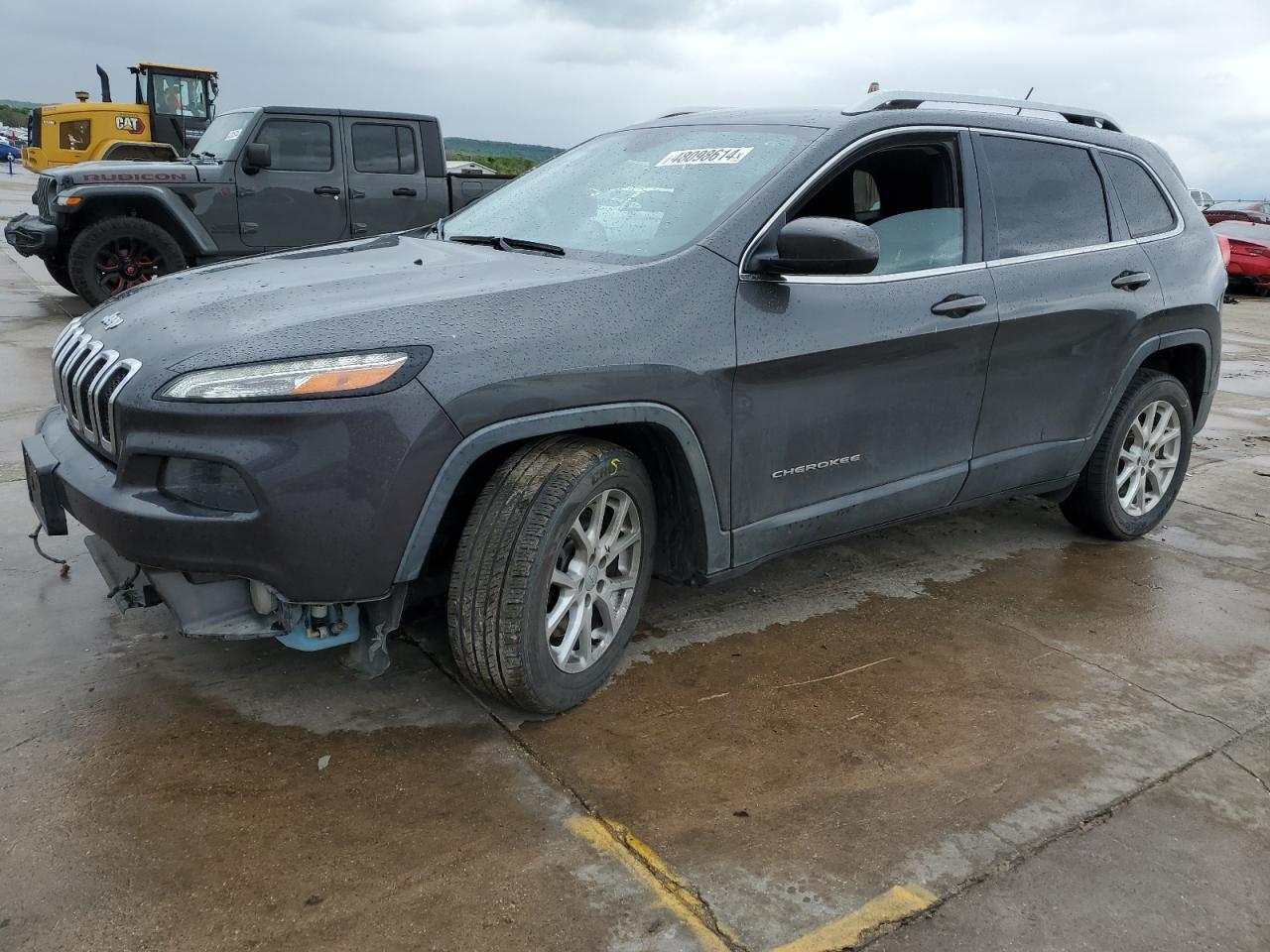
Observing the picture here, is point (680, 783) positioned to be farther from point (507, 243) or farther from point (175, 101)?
point (175, 101)

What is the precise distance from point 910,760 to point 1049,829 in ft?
1.28

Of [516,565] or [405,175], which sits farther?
[405,175]

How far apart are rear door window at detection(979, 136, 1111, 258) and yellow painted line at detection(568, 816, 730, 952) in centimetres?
248

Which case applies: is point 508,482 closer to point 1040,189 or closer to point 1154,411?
point 1040,189

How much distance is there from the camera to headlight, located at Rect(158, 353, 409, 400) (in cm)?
235

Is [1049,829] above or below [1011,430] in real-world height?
below

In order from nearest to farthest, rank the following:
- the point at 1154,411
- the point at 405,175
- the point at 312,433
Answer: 1. the point at 312,433
2. the point at 1154,411
3. the point at 405,175

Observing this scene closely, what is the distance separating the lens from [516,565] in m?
2.63

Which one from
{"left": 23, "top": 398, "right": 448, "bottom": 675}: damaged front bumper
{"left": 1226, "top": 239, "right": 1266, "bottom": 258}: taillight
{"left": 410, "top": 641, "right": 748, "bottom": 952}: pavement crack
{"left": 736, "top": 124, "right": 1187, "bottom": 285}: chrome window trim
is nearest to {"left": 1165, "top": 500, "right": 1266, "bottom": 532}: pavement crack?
{"left": 736, "top": 124, "right": 1187, "bottom": 285}: chrome window trim

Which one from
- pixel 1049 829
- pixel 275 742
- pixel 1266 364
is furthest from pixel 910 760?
pixel 1266 364

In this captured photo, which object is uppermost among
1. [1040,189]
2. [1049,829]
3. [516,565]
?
[1040,189]

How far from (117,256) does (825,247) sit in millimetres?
8375

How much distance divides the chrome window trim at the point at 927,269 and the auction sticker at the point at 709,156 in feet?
0.88

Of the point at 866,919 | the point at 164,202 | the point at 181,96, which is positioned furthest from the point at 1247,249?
the point at 866,919
